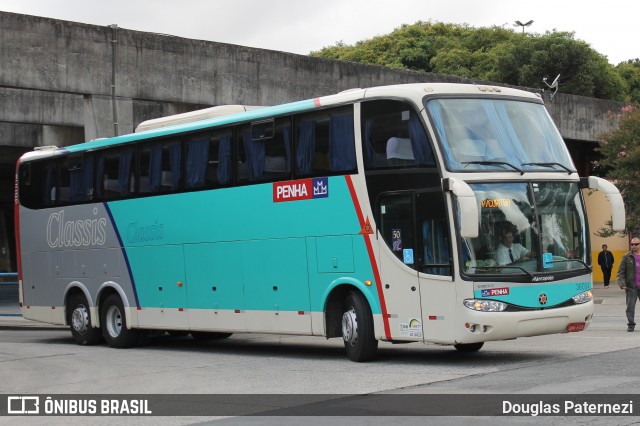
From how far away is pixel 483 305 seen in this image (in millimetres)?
15531

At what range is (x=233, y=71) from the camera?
3183 centimetres

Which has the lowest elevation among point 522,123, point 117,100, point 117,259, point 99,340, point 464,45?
point 99,340

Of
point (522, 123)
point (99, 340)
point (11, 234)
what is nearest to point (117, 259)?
point (99, 340)

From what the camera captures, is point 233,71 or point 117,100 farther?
point 233,71

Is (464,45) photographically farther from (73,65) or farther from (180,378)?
(180,378)

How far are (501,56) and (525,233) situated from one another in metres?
69.5

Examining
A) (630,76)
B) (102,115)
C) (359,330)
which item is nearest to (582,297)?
(359,330)

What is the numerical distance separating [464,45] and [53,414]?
8291 cm

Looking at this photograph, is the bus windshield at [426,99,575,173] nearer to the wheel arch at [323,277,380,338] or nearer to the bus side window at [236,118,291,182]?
the wheel arch at [323,277,380,338]

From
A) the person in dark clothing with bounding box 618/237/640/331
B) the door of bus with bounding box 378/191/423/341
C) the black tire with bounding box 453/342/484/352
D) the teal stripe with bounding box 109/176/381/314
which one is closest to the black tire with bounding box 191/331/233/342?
the teal stripe with bounding box 109/176/381/314

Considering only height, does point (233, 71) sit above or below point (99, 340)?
above

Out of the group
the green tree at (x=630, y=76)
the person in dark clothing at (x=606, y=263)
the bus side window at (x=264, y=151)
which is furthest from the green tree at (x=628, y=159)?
the green tree at (x=630, y=76)

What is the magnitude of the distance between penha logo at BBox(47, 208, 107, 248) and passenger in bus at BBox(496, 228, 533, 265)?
9773 millimetres

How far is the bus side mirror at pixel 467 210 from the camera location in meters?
14.8
